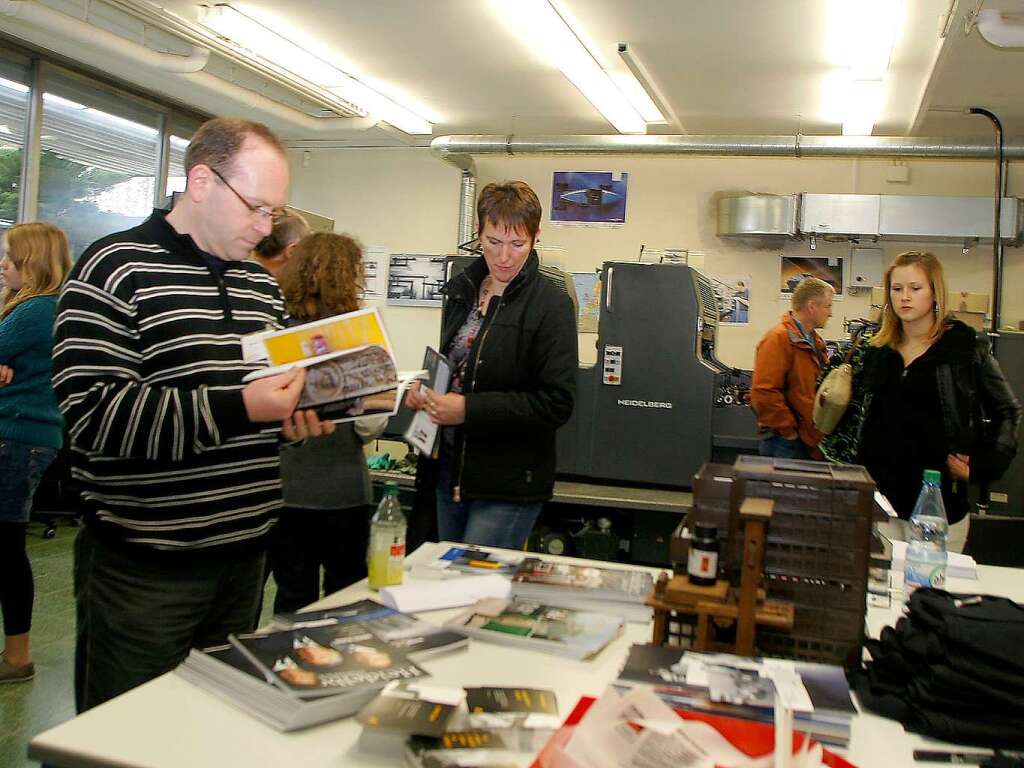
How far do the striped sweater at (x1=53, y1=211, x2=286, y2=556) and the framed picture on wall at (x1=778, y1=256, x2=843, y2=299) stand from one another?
5983mm

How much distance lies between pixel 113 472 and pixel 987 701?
1.48 metres

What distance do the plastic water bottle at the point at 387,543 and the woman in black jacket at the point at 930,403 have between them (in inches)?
68.1

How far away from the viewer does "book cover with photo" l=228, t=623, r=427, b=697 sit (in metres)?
1.28

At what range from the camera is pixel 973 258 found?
6.68m

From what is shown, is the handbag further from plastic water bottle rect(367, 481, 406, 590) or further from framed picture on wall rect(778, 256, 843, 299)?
framed picture on wall rect(778, 256, 843, 299)

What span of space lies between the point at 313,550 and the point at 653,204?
5.61 m

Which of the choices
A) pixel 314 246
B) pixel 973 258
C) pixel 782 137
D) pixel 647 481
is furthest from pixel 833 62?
pixel 314 246

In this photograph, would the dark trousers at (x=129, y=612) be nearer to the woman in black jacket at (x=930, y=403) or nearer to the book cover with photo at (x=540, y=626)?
the book cover with photo at (x=540, y=626)

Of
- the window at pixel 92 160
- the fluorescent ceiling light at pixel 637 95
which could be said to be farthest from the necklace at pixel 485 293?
the window at pixel 92 160

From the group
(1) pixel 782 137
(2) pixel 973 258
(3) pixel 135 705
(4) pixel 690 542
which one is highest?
(1) pixel 782 137

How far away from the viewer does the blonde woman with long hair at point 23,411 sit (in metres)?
3.09

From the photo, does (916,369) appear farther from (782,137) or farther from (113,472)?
(782,137)

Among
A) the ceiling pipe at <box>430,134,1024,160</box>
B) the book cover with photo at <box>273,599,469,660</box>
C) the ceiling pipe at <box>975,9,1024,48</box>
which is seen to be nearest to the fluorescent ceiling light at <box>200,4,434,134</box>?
the ceiling pipe at <box>430,134,1024,160</box>

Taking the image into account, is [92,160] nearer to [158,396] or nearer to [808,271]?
[808,271]
